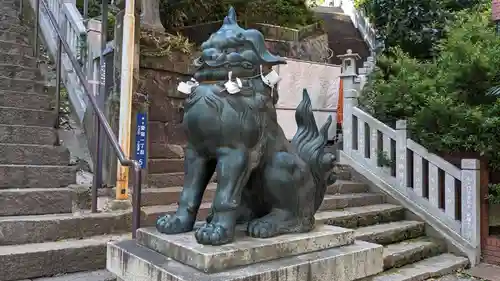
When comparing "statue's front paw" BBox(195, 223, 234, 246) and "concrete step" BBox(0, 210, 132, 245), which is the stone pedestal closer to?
"statue's front paw" BBox(195, 223, 234, 246)

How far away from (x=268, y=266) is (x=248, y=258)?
10cm

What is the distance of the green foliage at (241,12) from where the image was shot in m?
7.43

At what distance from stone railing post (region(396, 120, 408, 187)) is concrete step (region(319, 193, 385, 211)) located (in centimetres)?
38

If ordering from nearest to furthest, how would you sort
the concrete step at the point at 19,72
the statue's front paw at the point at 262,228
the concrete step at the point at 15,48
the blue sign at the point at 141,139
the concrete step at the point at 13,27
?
1. the statue's front paw at the point at 262,228
2. the blue sign at the point at 141,139
3. the concrete step at the point at 19,72
4. the concrete step at the point at 15,48
5. the concrete step at the point at 13,27

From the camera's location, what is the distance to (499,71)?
5473 mm

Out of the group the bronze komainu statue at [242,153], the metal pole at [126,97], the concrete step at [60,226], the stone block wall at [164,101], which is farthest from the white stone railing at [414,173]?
the concrete step at [60,226]

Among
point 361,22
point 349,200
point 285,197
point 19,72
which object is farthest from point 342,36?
point 285,197

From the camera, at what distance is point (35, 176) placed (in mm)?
4129

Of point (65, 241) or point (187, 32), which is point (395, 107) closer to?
point (187, 32)

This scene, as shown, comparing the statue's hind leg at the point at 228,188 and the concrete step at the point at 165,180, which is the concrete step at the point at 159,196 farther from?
the statue's hind leg at the point at 228,188

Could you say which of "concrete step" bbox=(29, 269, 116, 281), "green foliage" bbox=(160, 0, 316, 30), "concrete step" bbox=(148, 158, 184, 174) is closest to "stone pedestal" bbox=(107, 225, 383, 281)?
"concrete step" bbox=(29, 269, 116, 281)

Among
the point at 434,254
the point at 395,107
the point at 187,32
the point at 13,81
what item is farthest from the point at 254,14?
the point at 434,254

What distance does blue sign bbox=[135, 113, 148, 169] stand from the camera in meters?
4.73

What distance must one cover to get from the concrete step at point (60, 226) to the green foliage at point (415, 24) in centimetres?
796
